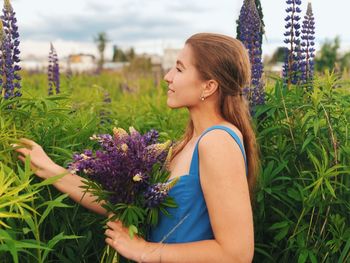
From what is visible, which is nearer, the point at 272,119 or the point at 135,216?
the point at 135,216

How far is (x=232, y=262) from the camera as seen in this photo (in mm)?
2402

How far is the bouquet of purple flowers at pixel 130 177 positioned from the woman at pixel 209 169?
0.08 m

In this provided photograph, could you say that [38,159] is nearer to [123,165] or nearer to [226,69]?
[123,165]

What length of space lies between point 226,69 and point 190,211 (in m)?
0.61

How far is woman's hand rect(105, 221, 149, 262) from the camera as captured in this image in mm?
2492

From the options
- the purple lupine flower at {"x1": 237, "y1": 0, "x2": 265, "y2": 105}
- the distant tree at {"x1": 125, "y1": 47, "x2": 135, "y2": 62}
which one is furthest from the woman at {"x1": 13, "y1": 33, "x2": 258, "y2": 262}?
the distant tree at {"x1": 125, "y1": 47, "x2": 135, "y2": 62}

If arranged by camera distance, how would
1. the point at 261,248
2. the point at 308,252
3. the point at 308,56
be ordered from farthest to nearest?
the point at 308,56 < the point at 261,248 < the point at 308,252

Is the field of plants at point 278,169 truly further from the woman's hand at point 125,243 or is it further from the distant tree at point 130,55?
the distant tree at point 130,55

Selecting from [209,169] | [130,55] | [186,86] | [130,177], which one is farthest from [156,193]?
[130,55]

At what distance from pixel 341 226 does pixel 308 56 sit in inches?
49.7

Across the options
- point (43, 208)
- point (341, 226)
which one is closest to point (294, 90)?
point (341, 226)

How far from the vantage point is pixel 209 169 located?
94.0 inches

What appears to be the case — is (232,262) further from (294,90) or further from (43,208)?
(294,90)

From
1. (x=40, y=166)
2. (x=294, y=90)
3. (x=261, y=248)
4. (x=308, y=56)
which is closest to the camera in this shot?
(x=40, y=166)
